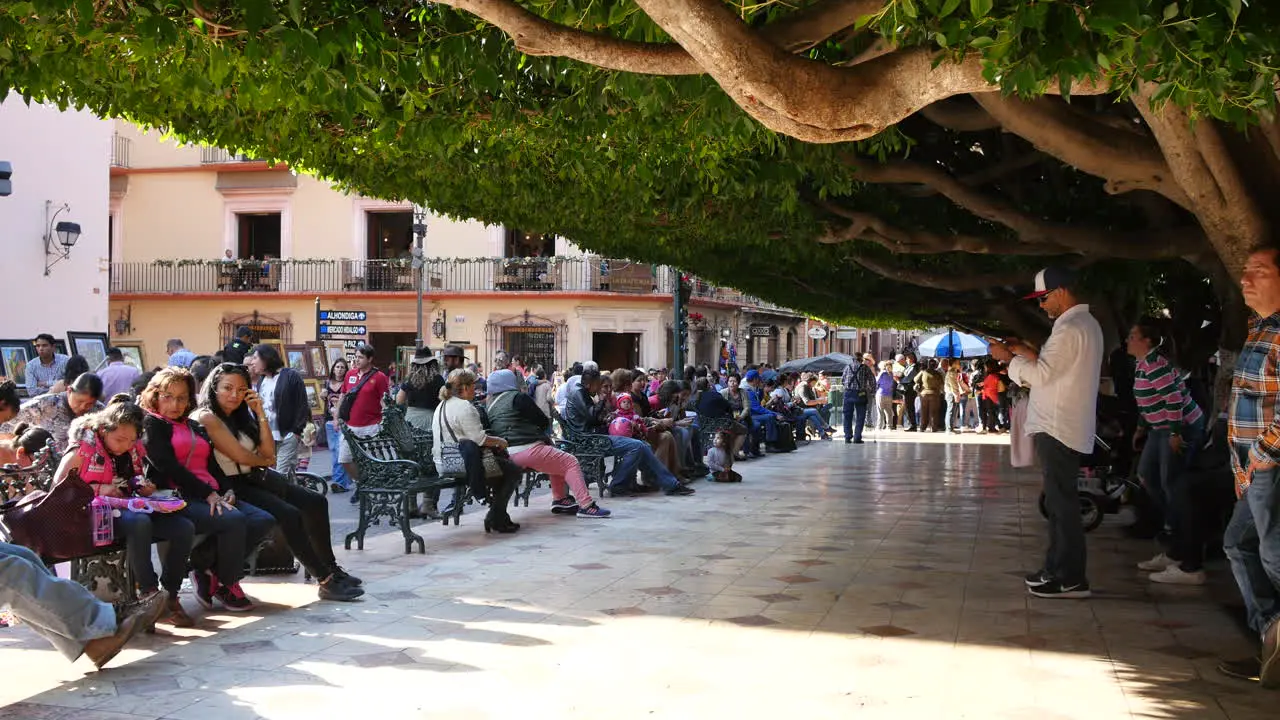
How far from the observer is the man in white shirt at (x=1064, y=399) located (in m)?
7.11

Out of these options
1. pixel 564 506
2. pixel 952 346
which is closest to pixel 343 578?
pixel 564 506

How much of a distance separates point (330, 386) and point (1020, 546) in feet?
45.7

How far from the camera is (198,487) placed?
6.77 m

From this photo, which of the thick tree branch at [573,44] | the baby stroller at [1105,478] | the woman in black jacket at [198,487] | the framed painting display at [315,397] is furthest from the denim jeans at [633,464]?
the thick tree branch at [573,44]

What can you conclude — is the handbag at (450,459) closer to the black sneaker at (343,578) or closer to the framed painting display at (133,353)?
the black sneaker at (343,578)

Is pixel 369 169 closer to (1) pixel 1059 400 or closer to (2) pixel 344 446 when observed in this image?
(2) pixel 344 446

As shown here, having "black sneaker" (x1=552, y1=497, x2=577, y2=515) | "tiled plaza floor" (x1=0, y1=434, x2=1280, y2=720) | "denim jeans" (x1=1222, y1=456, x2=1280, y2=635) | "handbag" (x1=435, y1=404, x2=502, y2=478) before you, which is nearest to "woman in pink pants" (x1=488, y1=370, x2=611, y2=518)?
"black sneaker" (x1=552, y1=497, x2=577, y2=515)

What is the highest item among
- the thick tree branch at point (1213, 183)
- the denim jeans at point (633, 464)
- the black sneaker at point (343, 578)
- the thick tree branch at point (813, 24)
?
the thick tree branch at point (813, 24)

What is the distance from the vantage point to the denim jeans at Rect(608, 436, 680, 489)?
13.4 meters

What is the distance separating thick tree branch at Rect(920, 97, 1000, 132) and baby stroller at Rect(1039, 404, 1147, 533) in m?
3.13

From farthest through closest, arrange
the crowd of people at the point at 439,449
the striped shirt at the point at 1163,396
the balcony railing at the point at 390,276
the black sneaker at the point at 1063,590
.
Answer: the balcony railing at the point at 390,276 → the striped shirt at the point at 1163,396 → the black sneaker at the point at 1063,590 → the crowd of people at the point at 439,449

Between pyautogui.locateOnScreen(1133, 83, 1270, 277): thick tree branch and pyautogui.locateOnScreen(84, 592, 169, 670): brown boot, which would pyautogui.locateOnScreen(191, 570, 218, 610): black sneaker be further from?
pyautogui.locateOnScreen(1133, 83, 1270, 277): thick tree branch

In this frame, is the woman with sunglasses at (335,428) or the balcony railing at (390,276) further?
the balcony railing at (390,276)

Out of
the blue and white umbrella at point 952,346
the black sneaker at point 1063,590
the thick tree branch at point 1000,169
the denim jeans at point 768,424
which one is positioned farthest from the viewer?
the blue and white umbrella at point 952,346
